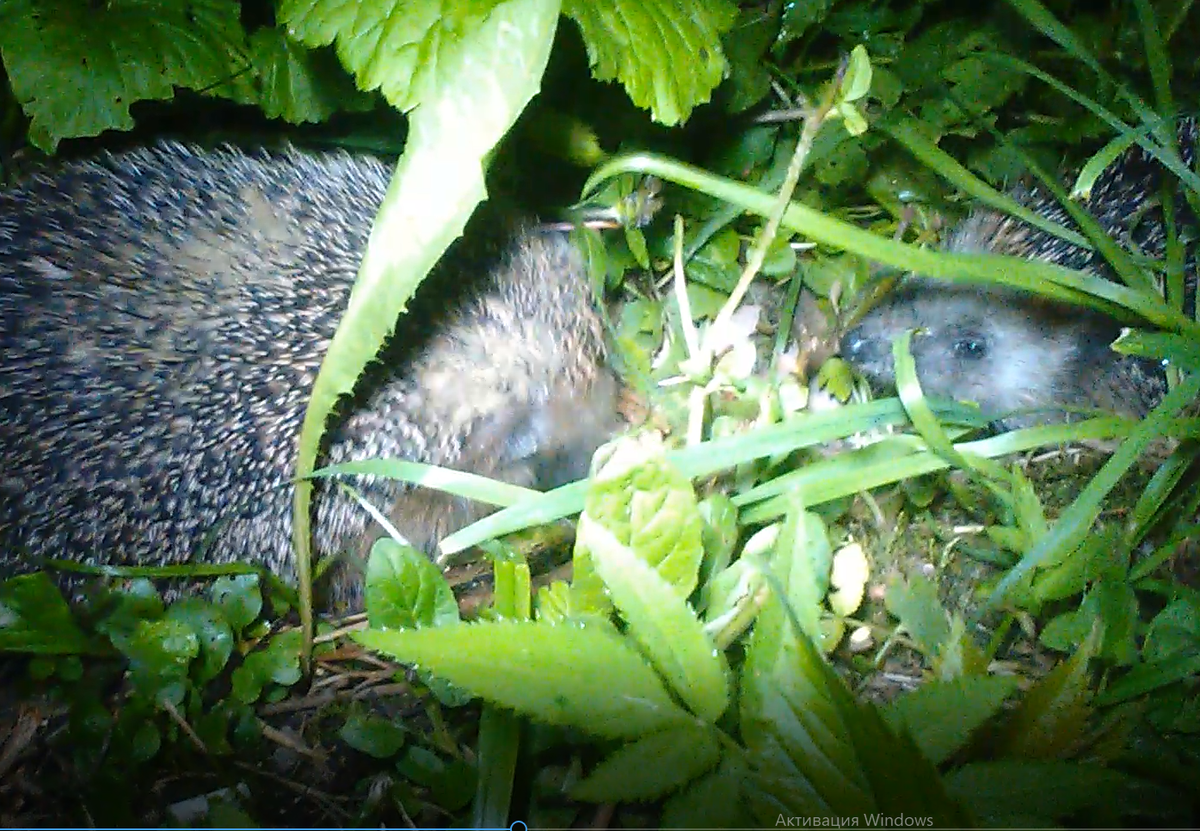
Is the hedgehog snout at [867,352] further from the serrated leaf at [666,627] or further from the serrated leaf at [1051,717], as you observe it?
the serrated leaf at [666,627]

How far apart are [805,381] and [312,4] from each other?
172 cm

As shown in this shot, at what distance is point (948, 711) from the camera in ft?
5.96

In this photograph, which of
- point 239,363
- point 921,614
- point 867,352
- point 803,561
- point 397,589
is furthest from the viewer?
point 867,352

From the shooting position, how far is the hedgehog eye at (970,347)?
3.38 meters

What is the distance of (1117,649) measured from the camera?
2.23 metres

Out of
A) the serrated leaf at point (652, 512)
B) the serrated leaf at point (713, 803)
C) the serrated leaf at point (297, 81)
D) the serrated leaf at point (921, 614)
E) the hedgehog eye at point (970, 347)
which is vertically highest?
the serrated leaf at point (297, 81)

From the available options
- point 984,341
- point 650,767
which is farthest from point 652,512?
point 984,341

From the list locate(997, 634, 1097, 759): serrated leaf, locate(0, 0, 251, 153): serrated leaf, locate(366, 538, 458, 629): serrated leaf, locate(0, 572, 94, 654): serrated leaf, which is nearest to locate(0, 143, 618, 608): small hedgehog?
locate(0, 572, 94, 654): serrated leaf

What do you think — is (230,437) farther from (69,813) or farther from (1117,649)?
(1117,649)

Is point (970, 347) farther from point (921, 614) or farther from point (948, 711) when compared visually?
point (948, 711)

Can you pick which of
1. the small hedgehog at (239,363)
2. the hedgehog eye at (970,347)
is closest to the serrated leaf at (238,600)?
the small hedgehog at (239,363)

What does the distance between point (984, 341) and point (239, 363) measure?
2.39 metres

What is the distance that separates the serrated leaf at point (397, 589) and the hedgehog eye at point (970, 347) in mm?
2020

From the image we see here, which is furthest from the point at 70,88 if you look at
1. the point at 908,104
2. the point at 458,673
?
the point at 908,104
